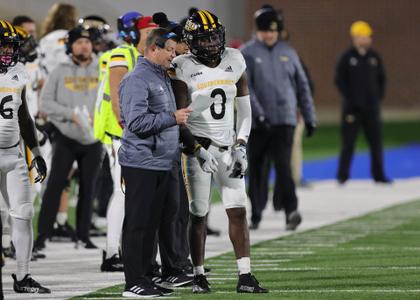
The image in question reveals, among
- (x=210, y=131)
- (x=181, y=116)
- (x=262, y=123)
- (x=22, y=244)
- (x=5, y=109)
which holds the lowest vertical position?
(x=262, y=123)

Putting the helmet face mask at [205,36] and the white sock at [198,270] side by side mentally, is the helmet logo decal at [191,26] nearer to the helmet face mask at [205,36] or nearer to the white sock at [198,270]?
the helmet face mask at [205,36]

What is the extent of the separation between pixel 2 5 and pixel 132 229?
61.0ft

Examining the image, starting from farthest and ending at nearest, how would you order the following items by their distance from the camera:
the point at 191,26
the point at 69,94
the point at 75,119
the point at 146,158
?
the point at 69,94, the point at 75,119, the point at 191,26, the point at 146,158

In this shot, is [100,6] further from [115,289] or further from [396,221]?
[115,289]

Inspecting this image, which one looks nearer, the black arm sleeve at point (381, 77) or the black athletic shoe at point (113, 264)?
the black athletic shoe at point (113, 264)

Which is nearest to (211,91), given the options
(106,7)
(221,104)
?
(221,104)

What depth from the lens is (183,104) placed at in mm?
9250

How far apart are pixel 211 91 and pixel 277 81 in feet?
16.4

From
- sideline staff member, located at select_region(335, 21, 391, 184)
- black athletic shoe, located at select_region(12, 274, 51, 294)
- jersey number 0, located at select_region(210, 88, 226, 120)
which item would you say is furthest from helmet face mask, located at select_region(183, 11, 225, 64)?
sideline staff member, located at select_region(335, 21, 391, 184)

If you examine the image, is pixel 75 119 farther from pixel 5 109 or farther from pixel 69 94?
pixel 5 109

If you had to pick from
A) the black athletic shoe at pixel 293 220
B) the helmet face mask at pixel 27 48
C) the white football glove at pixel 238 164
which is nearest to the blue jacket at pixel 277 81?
the black athletic shoe at pixel 293 220

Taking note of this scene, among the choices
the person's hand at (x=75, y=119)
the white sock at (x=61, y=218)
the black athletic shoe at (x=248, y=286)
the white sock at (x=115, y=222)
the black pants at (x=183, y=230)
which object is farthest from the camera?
the white sock at (x=61, y=218)

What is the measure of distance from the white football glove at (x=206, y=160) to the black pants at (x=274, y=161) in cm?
489

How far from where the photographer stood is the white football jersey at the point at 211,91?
9242 millimetres
